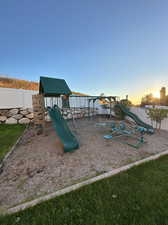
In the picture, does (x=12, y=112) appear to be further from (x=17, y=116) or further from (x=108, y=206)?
(x=108, y=206)

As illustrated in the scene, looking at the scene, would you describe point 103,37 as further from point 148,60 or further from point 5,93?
point 5,93

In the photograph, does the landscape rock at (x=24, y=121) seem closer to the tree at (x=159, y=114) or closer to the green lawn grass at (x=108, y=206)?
the green lawn grass at (x=108, y=206)

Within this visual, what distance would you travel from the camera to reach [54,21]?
5.97m

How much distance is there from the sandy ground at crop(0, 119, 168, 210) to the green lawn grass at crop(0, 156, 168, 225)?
27 cm

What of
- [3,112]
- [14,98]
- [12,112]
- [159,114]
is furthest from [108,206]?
[14,98]

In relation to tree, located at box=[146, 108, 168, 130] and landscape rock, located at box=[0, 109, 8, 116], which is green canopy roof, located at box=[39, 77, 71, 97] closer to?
landscape rock, located at box=[0, 109, 8, 116]

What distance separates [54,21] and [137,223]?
8.92 m

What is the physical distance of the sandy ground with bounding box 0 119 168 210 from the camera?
161 cm

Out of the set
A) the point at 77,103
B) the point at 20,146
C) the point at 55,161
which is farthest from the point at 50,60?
the point at 55,161

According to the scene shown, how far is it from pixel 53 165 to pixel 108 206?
1.44 meters

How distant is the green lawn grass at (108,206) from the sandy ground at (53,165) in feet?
0.90

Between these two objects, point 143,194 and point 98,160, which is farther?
point 98,160

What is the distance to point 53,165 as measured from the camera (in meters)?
2.26

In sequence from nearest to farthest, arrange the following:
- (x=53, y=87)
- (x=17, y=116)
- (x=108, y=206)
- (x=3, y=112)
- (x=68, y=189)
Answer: (x=108, y=206) < (x=68, y=189) < (x=53, y=87) < (x=3, y=112) < (x=17, y=116)
